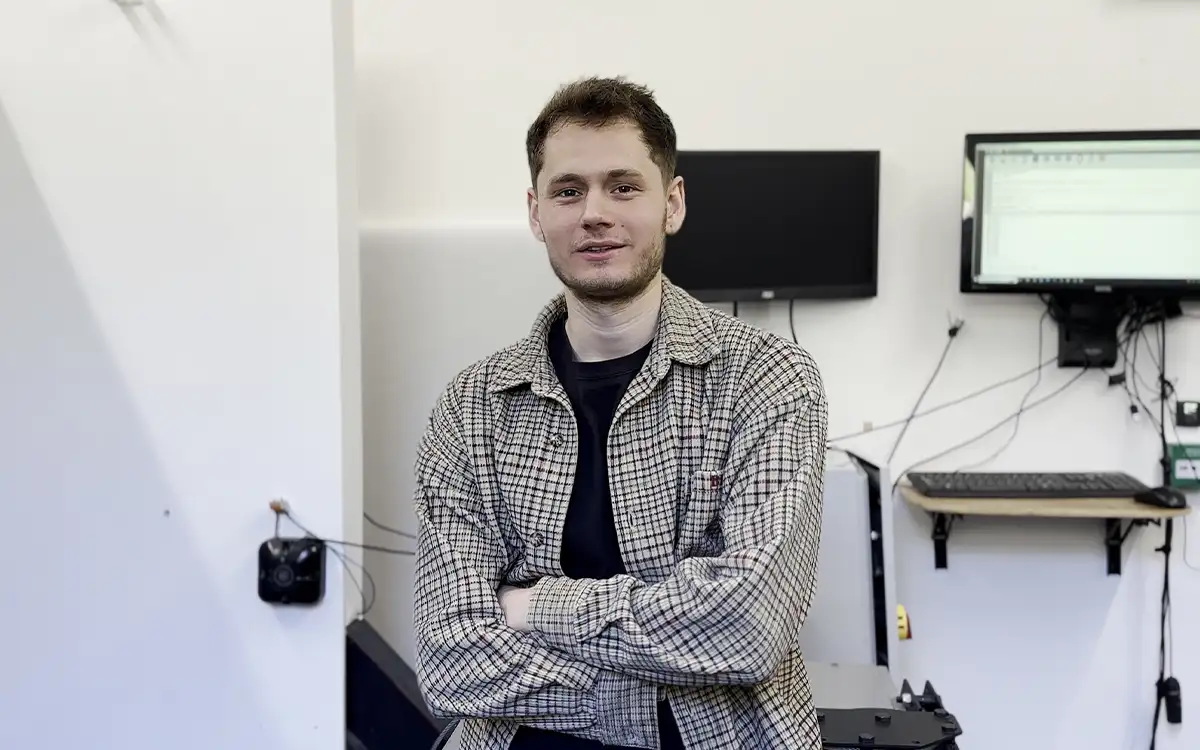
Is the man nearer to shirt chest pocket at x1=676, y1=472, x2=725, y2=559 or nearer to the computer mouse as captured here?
shirt chest pocket at x1=676, y1=472, x2=725, y2=559

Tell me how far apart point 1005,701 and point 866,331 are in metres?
1.04

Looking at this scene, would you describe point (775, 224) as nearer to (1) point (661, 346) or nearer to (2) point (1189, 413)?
(1) point (661, 346)

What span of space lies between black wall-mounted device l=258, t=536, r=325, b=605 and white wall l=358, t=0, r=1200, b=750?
1.36ft

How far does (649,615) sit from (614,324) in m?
0.43

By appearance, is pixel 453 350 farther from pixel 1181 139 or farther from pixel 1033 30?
pixel 1181 139

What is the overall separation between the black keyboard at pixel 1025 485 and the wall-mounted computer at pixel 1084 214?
0.45m

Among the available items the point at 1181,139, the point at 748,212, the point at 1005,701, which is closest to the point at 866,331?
the point at 748,212

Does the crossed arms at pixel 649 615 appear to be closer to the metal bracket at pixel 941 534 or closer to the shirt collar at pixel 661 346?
the shirt collar at pixel 661 346

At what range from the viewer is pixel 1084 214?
6.49 ft

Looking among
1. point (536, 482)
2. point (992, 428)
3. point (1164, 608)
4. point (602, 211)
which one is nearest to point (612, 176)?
point (602, 211)

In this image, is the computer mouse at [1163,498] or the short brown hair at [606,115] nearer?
the short brown hair at [606,115]

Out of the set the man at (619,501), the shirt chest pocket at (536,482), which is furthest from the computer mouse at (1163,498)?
the shirt chest pocket at (536,482)

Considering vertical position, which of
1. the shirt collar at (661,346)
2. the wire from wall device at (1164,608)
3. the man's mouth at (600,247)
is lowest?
the wire from wall device at (1164,608)

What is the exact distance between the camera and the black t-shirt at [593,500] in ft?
3.69
